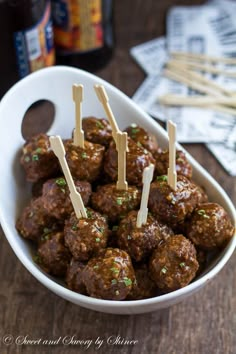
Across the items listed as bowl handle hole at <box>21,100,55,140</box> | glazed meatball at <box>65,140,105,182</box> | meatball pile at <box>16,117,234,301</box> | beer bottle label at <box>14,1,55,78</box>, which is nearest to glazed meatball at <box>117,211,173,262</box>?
meatball pile at <box>16,117,234,301</box>

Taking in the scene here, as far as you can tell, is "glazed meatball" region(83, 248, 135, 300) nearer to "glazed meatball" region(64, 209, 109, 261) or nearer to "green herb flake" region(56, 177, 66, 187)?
"glazed meatball" region(64, 209, 109, 261)

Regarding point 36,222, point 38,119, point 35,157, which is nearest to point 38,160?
point 35,157

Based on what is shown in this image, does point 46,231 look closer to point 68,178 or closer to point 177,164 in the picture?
point 68,178

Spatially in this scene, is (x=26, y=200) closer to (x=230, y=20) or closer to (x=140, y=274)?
(x=140, y=274)

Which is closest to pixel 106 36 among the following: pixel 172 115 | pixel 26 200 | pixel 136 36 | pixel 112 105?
pixel 136 36

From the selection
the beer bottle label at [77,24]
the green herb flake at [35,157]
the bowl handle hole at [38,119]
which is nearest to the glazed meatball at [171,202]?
the green herb flake at [35,157]

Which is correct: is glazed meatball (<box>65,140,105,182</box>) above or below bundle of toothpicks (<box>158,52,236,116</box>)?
above
